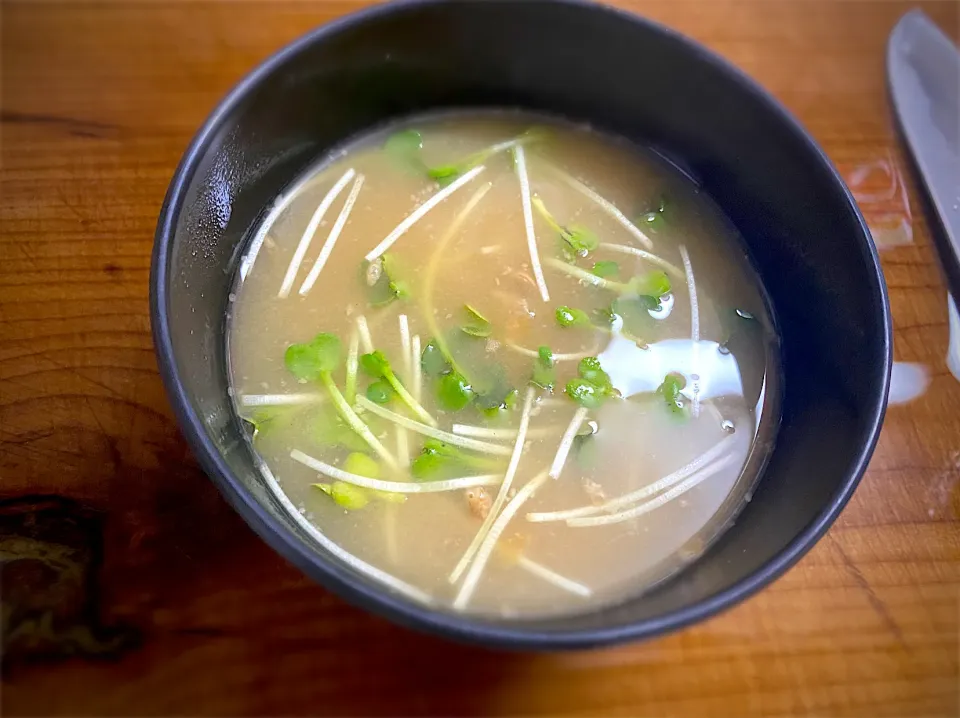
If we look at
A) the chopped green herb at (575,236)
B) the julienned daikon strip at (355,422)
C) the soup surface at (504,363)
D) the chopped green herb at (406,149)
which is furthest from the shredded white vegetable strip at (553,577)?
the chopped green herb at (406,149)

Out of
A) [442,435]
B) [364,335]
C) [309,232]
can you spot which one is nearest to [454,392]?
[442,435]

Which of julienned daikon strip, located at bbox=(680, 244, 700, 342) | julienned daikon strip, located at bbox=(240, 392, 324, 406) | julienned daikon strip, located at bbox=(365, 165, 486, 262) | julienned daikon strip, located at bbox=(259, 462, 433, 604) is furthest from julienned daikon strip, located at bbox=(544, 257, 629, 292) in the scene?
julienned daikon strip, located at bbox=(259, 462, 433, 604)

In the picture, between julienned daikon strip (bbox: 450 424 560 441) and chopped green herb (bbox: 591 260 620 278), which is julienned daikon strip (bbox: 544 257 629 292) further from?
julienned daikon strip (bbox: 450 424 560 441)

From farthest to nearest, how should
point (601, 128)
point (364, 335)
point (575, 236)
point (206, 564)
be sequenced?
point (601, 128) → point (575, 236) → point (364, 335) → point (206, 564)

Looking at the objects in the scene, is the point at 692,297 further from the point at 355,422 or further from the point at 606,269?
the point at 355,422

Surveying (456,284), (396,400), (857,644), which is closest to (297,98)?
(456,284)

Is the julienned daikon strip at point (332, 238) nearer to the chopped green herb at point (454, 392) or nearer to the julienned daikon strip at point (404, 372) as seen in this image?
the julienned daikon strip at point (404, 372)
